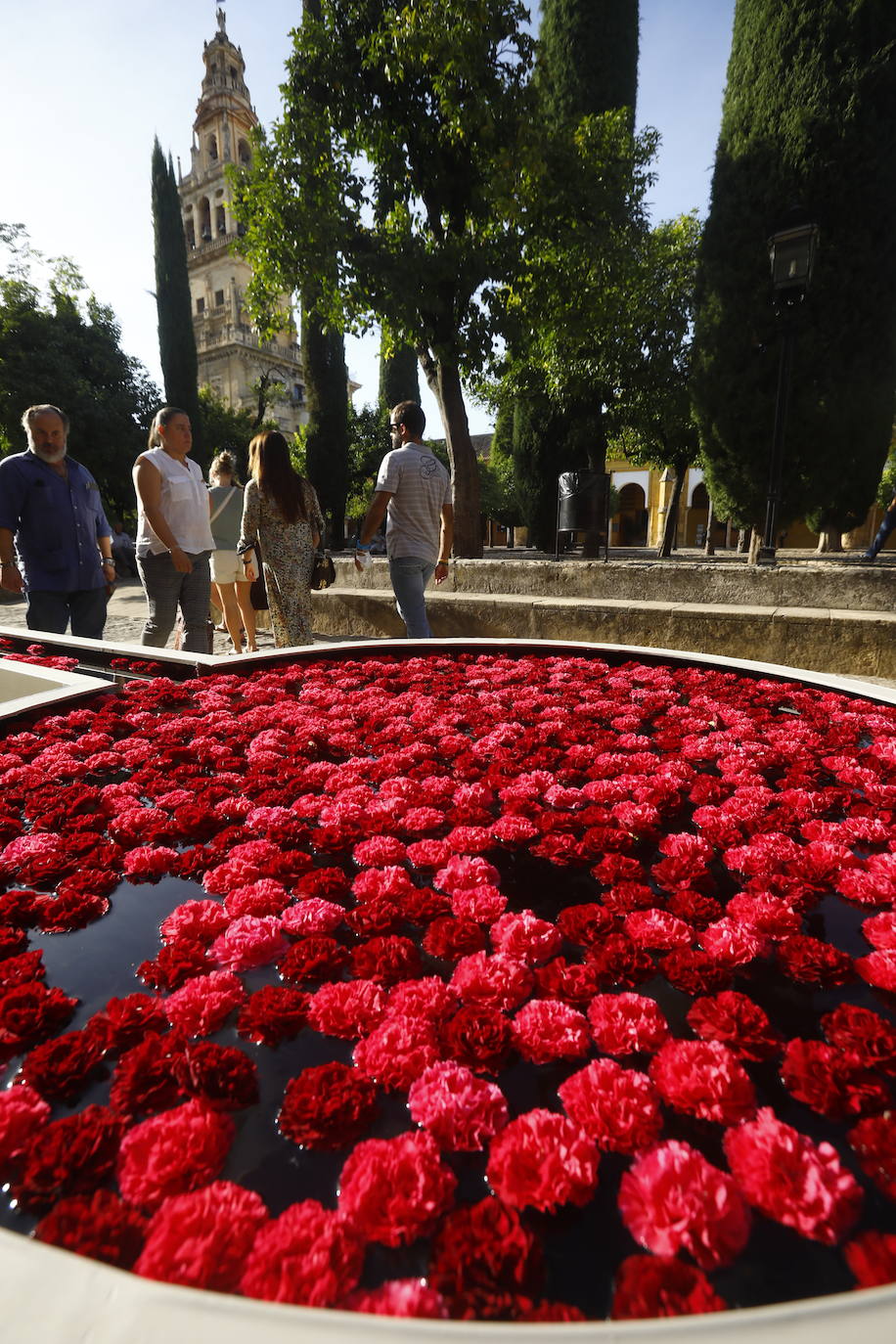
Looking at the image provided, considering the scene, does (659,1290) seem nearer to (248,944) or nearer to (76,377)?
(248,944)

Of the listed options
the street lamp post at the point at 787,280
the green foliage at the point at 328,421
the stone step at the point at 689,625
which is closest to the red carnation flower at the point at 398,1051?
the stone step at the point at 689,625

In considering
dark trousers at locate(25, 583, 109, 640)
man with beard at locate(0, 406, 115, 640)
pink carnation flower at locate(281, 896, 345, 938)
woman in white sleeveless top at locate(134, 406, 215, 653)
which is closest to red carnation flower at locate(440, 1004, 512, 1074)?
pink carnation flower at locate(281, 896, 345, 938)

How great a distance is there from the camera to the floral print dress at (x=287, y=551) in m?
4.75

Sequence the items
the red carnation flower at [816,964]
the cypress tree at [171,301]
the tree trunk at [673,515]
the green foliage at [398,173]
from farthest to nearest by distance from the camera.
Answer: the cypress tree at [171,301], the tree trunk at [673,515], the green foliage at [398,173], the red carnation flower at [816,964]

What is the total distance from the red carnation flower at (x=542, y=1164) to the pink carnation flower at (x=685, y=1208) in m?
0.05

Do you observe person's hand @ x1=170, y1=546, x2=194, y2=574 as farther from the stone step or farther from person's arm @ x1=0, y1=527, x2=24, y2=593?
the stone step

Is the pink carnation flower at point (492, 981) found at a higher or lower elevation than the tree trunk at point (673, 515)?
lower

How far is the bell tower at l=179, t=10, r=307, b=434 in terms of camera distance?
131ft

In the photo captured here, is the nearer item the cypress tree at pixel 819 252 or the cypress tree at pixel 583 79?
the cypress tree at pixel 819 252

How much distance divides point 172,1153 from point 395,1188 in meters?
0.28

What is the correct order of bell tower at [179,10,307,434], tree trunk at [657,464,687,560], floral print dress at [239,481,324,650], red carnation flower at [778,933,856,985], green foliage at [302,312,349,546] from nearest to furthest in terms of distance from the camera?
red carnation flower at [778,933,856,985] < floral print dress at [239,481,324,650] < tree trunk at [657,464,687,560] < green foliage at [302,312,349,546] < bell tower at [179,10,307,434]

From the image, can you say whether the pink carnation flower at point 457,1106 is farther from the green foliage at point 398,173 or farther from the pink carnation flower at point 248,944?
the green foliage at point 398,173

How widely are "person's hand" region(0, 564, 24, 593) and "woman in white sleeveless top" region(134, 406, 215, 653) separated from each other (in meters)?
0.70

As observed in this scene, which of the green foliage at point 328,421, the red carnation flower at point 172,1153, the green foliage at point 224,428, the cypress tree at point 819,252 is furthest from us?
the green foliage at point 224,428
